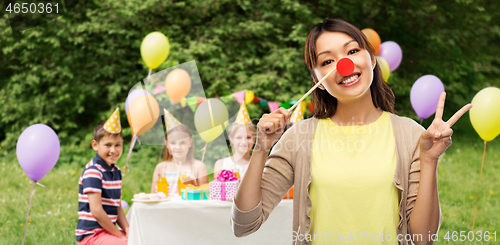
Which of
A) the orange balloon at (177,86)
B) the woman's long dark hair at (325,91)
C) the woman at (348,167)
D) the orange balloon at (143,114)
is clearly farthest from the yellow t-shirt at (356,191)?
the orange balloon at (177,86)

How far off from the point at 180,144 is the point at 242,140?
0.47 m

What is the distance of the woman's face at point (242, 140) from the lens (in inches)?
126

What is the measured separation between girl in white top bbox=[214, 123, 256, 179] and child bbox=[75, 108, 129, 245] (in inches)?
29.6

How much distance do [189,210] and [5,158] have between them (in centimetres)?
548

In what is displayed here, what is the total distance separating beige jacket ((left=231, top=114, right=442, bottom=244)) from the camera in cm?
112

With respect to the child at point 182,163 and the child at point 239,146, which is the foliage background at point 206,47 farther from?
the child at point 182,163

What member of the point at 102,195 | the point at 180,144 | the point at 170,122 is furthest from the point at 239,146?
the point at 102,195

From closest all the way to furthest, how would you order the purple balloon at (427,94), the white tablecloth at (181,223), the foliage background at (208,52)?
the white tablecloth at (181,223) → the purple balloon at (427,94) → the foliage background at (208,52)

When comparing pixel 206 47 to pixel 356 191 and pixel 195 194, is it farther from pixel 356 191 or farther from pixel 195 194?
pixel 356 191

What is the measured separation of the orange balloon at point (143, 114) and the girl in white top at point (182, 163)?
31 centimetres

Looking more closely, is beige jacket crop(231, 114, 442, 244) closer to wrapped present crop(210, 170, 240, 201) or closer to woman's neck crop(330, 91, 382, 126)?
woman's neck crop(330, 91, 382, 126)

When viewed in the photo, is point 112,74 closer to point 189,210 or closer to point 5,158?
point 5,158

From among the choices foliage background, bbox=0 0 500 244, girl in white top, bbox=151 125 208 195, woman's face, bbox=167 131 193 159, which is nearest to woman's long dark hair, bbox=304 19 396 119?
girl in white top, bbox=151 125 208 195

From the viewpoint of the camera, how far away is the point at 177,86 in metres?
3.73
